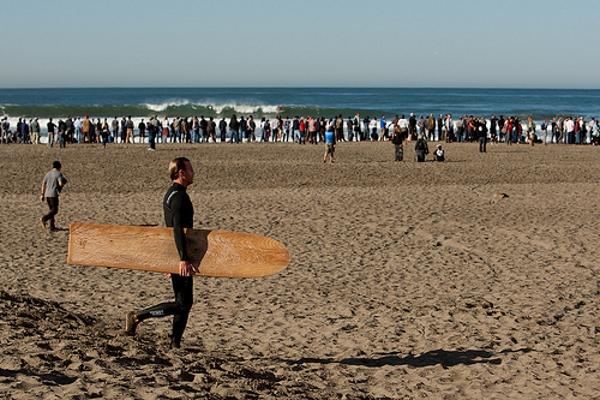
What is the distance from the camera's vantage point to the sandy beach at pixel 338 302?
6.81m

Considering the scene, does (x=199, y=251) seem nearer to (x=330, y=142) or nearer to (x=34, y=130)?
(x=330, y=142)

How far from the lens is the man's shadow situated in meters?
7.79

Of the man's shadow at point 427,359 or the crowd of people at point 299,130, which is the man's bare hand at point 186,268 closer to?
the man's shadow at point 427,359

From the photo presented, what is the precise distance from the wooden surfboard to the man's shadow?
1245mm

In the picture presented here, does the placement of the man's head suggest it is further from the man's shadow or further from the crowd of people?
the crowd of people

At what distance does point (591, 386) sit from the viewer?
7.27 metres

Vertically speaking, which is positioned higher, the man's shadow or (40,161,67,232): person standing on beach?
(40,161,67,232): person standing on beach

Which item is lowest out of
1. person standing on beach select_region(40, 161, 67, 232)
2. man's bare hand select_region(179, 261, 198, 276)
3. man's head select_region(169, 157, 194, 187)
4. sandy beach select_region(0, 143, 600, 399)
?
sandy beach select_region(0, 143, 600, 399)

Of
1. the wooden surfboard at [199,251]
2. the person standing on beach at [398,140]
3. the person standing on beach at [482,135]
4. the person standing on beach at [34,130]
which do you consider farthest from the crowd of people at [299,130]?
the wooden surfboard at [199,251]

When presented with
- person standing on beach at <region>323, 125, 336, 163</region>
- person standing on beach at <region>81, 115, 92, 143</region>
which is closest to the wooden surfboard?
person standing on beach at <region>323, 125, 336, 163</region>

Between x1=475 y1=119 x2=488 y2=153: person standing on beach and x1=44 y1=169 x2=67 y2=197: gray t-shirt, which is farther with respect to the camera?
x1=475 y1=119 x2=488 y2=153: person standing on beach

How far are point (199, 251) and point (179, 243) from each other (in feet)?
0.57

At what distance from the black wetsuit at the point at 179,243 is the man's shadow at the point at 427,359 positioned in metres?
1.16

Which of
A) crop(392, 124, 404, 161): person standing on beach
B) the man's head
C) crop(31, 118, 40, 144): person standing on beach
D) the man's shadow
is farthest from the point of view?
crop(31, 118, 40, 144): person standing on beach
